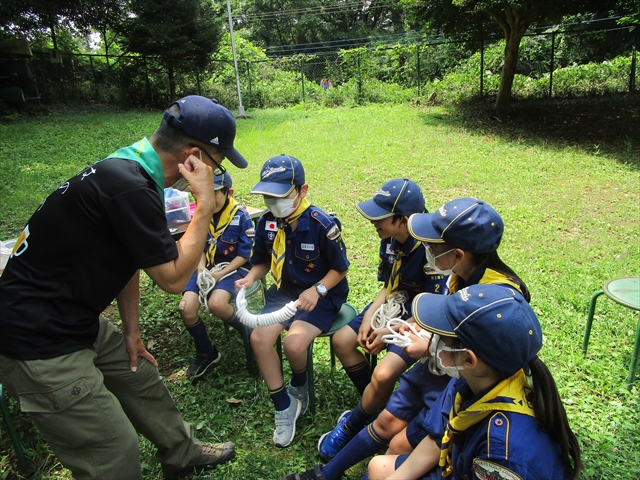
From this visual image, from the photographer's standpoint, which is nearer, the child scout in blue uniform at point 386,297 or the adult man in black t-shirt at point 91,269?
the adult man in black t-shirt at point 91,269

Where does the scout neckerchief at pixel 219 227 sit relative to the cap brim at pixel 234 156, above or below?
below

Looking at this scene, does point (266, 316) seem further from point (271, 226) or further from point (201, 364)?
point (201, 364)

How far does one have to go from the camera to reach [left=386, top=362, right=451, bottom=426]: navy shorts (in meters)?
2.18

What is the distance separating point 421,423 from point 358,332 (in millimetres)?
808

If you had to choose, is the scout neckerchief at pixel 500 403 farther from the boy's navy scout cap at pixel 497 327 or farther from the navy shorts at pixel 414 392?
the navy shorts at pixel 414 392

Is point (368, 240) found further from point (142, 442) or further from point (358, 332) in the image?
point (142, 442)

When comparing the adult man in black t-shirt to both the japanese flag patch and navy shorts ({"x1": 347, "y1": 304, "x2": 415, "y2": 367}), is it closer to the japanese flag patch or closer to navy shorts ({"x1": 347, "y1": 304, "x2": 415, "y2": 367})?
the japanese flag patch

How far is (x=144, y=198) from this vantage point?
1.62 m

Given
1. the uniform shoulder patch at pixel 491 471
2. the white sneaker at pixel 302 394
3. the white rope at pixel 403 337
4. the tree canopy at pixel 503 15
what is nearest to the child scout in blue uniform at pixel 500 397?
the uniform shoulder patch at pixel 491 471

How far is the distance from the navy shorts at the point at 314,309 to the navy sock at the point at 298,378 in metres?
0.28

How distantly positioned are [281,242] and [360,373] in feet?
3.03

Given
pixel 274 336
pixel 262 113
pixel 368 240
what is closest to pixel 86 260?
Result: pixel 274 336

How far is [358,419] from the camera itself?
2479mm

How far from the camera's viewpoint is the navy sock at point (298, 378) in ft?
Answer: 9.14
